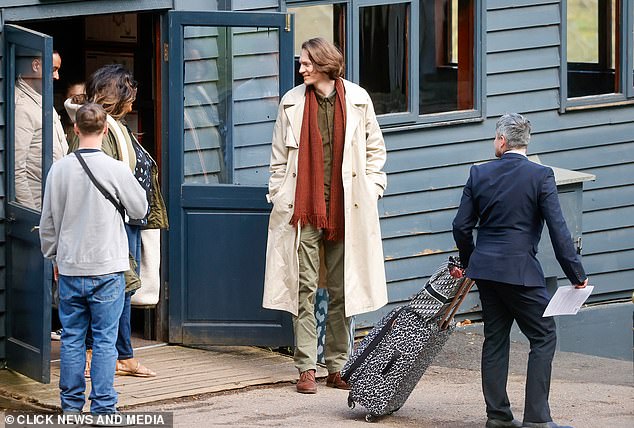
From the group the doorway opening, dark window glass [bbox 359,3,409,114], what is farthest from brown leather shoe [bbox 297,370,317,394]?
dark window glass [bbox 359,3,409,114]

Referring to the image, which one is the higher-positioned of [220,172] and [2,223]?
[220,172]

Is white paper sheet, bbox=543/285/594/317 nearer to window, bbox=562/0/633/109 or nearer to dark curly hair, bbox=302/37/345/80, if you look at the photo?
dark curly hair, bbox=302/37/345/80

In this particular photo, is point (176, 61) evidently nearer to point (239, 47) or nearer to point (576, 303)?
point (239, 47)

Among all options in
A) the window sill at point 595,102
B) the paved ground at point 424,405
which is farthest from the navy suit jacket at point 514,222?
the window sill at point 595,102

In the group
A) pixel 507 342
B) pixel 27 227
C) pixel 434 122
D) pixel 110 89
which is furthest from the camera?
pixel 434 122

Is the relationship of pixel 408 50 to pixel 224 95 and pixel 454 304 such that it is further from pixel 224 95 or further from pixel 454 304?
pixel 454 304

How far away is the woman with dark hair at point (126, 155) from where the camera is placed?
25.7 ft

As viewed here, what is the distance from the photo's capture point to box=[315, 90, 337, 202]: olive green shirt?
8070 millimetres

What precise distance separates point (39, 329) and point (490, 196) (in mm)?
2807

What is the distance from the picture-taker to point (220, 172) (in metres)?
9.03

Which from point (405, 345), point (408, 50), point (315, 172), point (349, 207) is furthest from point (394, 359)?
point (408, 50)

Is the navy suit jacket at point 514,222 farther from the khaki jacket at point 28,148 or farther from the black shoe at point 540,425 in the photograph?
the khaki jacket at point 28,148

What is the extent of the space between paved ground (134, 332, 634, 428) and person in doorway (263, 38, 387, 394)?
0.31 m

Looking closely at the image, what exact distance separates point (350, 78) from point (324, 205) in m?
2.04
